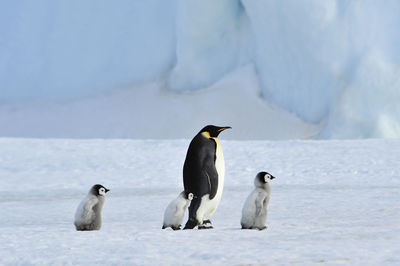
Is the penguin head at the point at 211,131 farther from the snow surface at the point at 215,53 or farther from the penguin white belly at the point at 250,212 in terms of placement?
the snow surface at the point at 215,53

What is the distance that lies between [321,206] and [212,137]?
118cm

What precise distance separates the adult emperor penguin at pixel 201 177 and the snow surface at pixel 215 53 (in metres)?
6.62

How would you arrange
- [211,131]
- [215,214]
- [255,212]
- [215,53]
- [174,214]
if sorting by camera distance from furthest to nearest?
[215,53], [215,214], [211,131], [174,214], [255,212]

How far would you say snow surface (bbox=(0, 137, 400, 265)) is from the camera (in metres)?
3.23

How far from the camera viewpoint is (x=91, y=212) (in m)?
4.18

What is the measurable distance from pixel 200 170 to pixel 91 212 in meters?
0.58

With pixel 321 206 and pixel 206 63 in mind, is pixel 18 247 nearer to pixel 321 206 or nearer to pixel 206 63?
pixel 321 206

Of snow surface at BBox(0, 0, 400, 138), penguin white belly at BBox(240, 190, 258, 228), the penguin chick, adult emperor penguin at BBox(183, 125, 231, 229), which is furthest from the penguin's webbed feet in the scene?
snow surface at BBox(0, 0, 400, 138)

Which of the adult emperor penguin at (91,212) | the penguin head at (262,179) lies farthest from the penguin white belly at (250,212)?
the adult emperor penguin at (91,212)

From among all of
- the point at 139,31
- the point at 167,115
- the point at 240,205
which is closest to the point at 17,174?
the point at 240,205

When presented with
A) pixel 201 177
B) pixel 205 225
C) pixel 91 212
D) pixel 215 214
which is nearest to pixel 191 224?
pixel 205 225

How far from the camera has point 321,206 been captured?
17.3ft

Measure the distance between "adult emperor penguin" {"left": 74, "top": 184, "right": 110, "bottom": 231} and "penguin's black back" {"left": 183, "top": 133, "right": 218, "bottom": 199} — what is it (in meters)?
0.43

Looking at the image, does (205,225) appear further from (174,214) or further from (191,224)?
(174,214)
